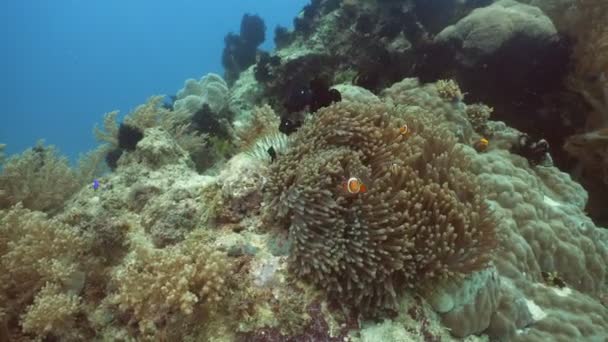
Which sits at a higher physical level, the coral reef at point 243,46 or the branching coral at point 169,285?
the coral reef at point 243,46

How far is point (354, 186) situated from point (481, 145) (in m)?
3.48

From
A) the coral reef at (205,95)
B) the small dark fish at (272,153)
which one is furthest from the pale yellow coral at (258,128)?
the coral reef at (205,95)

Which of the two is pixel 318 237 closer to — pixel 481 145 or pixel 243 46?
pixel 481 145

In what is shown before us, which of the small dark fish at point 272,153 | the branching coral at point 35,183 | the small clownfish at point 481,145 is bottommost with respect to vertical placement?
the small clownfish at point 481,145

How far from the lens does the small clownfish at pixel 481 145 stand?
5898mm

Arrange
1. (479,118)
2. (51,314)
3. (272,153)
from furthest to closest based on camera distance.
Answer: (479,118) → (272,153) → (51,314)

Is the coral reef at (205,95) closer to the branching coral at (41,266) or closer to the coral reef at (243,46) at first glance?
the branching coral at (41,266)

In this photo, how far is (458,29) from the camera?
330 inches

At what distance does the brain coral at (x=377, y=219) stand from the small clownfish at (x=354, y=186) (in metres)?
0.06

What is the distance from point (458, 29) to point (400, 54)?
1.63 m

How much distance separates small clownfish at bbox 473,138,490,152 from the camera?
5.90 m

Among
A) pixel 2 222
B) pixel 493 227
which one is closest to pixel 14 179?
pixel 2 222

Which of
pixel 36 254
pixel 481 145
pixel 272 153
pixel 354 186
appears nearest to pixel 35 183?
pixel 36 254

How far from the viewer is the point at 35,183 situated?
6.15 meters
